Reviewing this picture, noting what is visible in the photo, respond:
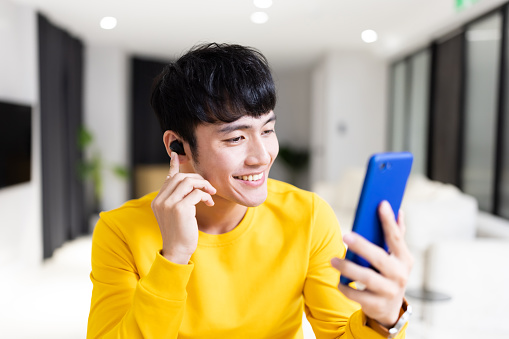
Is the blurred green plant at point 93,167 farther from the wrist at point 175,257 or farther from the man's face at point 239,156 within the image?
the wrist at point 175,257

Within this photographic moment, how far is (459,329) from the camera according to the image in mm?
2775

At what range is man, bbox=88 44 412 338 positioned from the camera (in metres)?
1.04

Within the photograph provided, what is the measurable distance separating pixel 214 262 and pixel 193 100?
13.9 inches

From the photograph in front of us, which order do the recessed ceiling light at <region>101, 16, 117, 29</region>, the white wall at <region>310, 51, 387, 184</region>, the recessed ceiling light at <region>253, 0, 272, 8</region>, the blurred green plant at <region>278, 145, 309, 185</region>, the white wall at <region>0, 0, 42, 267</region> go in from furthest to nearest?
the blurred green plant at <region>278, 145, 309, 185</region> → the white wall at <region>310, 51, 387, 184</region> → the recessed ceiling light at <region>101, 16, 117, 29</region> → the recessed ceiling light at <region>253, 0, 272, 8</region> → the white wall at <region>0, 0, 42, 267</region>

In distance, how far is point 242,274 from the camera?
3.60 feet

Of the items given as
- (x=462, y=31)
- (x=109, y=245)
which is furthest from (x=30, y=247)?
(x=462, y=31)

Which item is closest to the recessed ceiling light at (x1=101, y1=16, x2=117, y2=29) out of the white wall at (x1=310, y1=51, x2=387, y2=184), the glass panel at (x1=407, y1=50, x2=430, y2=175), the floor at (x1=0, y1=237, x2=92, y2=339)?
the floor at (x1=0, y1=237, x2=92, y2=339)

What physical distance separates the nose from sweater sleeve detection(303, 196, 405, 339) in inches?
8.2

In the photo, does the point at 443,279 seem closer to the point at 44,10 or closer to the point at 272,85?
the point at 272,85

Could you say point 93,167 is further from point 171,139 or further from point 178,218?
point 178,218

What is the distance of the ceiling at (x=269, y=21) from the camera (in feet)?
15.8

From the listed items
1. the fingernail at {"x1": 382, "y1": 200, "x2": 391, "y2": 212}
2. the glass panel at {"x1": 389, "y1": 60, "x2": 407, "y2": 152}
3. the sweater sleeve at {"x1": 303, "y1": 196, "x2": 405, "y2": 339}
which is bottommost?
the sweater sleeve at {"x1": 303, "y1": 196, "x2": 405, "y2": 339}

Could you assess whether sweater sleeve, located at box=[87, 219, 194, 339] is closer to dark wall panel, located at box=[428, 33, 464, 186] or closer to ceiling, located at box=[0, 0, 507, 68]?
ceiling, located at box=[0, 0, 507, 68]

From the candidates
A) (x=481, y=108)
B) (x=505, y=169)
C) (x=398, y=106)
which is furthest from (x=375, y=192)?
(x=398, y=106)
